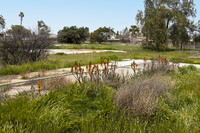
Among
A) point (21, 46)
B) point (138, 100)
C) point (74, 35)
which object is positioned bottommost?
point (138, 100)

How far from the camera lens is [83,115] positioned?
11.7 feet

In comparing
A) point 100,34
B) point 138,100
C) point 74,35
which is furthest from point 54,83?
point 100,34

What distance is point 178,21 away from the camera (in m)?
Answer: 30.1

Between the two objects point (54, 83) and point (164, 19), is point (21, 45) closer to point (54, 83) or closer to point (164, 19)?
point (54, 83)

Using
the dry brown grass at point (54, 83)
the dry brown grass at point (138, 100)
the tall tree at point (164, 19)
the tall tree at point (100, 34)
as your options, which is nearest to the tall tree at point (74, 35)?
the tall tree at point (100, 34)

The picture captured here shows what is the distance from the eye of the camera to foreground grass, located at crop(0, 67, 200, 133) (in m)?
2.88

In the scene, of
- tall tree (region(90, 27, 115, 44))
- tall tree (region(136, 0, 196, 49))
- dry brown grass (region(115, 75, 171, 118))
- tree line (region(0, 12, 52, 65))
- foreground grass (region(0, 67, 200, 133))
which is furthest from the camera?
tall tree (region(90, 27, 115, 44))

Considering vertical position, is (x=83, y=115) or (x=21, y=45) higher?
(x=21, y=45)

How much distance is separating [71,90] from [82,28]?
59346 mm

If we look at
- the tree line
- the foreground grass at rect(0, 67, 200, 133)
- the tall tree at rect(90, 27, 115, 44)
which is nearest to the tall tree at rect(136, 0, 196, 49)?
the tree line

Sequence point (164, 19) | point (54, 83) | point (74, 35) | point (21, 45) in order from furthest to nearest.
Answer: point (74, 35)
point (164, 19)
point (21, 45)
point (54, 83)

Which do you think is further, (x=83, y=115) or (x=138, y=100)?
(x=138, y=100)

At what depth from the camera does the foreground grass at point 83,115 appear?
288cm

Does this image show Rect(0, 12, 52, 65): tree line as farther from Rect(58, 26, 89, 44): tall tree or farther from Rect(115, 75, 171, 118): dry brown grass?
Rect(58, 26, 89, 44): tall tree
